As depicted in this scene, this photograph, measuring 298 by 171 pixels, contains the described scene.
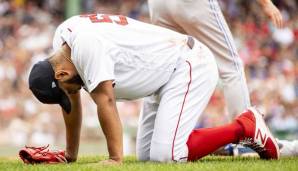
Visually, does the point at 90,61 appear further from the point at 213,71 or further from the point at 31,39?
the point at 31,39

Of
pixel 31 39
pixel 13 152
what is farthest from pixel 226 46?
pixel 31 39

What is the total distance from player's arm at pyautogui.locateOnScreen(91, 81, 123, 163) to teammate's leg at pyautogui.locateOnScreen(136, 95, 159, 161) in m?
0.94

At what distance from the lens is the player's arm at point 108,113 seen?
522 cm

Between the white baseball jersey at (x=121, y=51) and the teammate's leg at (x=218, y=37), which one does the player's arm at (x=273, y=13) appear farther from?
the white baseball jersey at (x=121, y=51)

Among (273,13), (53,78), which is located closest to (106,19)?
(53,78)

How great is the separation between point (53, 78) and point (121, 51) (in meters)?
0.49

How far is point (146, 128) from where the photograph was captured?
6.25m

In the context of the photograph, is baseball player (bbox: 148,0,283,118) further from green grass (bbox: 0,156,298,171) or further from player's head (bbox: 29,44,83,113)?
player's head (bbox: 29,44,83,113)

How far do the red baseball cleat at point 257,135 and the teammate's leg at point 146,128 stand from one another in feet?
2.33

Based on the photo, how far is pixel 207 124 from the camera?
496 inches

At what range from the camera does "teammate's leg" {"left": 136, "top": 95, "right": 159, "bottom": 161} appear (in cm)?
620

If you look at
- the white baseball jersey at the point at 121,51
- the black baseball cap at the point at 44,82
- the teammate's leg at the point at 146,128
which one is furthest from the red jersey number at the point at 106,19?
the teammate's leg at the point at 146,128

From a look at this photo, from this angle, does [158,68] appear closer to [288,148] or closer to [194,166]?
[194,166]

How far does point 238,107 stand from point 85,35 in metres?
1.54
